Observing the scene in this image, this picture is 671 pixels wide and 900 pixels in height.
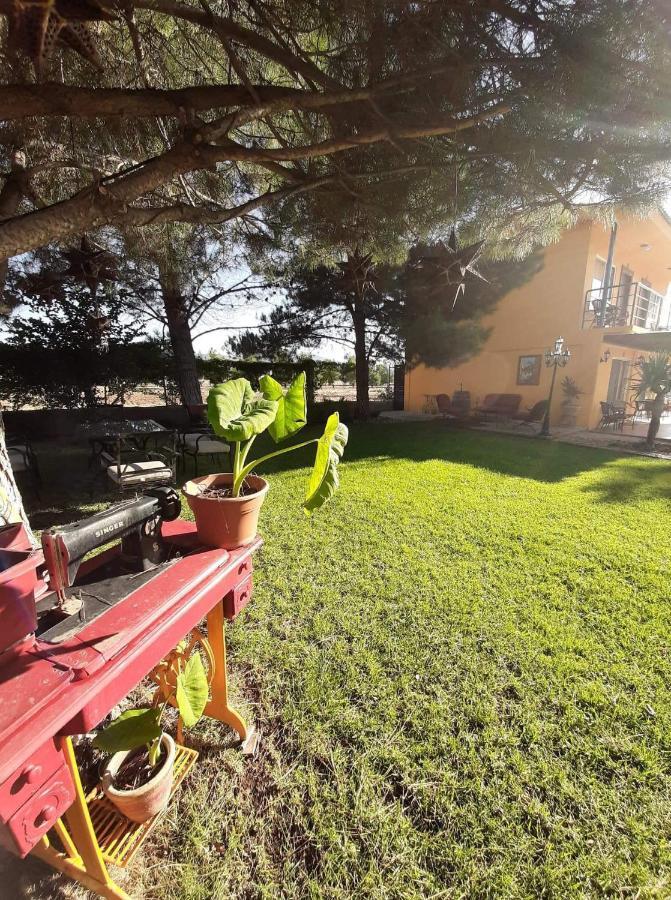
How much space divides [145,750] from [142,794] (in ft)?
0.85

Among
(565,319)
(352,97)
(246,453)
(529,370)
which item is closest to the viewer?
(246,453)

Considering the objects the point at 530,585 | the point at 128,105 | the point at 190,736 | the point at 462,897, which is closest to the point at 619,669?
the point at 530,585

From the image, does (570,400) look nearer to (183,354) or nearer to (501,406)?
(501,406)

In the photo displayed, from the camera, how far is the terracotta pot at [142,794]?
4.04 feet

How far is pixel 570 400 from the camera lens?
10492 millimetres

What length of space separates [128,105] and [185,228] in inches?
105

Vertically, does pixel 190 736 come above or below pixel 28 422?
below

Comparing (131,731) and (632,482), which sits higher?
(131,731)

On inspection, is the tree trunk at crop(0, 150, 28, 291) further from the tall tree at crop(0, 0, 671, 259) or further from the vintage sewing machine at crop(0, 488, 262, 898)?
the vintage sewing machine at crop(0, 488, 262, 898)

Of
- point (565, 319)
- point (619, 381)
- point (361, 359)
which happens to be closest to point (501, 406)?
point (565, 319)

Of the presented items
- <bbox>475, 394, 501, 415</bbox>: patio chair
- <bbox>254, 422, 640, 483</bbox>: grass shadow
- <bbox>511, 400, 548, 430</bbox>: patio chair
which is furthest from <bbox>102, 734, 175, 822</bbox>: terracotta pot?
<bbox>475, 394, 501, 415</bbox>: patio chair

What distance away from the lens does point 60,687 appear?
0.73 m

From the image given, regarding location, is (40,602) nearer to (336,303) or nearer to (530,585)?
(530,585)

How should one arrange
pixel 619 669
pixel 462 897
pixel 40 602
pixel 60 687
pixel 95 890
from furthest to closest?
pixel 619 669
pixel 462 897
pixel 95 890
pixel 40 602
pixel 60 687
